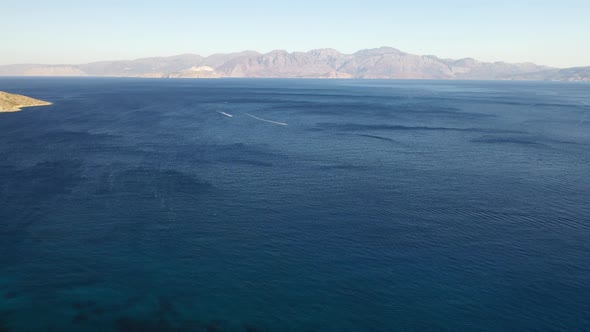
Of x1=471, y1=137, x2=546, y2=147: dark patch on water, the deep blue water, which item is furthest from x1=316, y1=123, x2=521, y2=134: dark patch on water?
the deep blue water

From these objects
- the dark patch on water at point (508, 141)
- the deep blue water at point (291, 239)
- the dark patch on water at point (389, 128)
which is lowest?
the deep blue water at point (291, 239)

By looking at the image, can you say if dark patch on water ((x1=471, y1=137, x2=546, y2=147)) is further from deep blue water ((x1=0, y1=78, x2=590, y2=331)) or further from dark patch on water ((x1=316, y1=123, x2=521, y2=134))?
dark patch on water ((x1=316, y1=123, x2=521, y2=134))

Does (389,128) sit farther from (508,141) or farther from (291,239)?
(291,239)

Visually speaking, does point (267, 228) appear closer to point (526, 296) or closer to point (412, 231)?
point (412, 231)

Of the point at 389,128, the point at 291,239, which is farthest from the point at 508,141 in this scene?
the point at 291,239

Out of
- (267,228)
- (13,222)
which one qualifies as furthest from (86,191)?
(267,228)

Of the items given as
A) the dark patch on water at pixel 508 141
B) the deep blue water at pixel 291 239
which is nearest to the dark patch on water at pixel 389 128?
the dark patch on water at pixel 508 141

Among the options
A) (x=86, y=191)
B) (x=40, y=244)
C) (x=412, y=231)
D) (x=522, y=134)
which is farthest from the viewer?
(x=522, y=134)

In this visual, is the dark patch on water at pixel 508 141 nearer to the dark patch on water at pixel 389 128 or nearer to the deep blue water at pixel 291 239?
the deep blue water at pixel 291 239
